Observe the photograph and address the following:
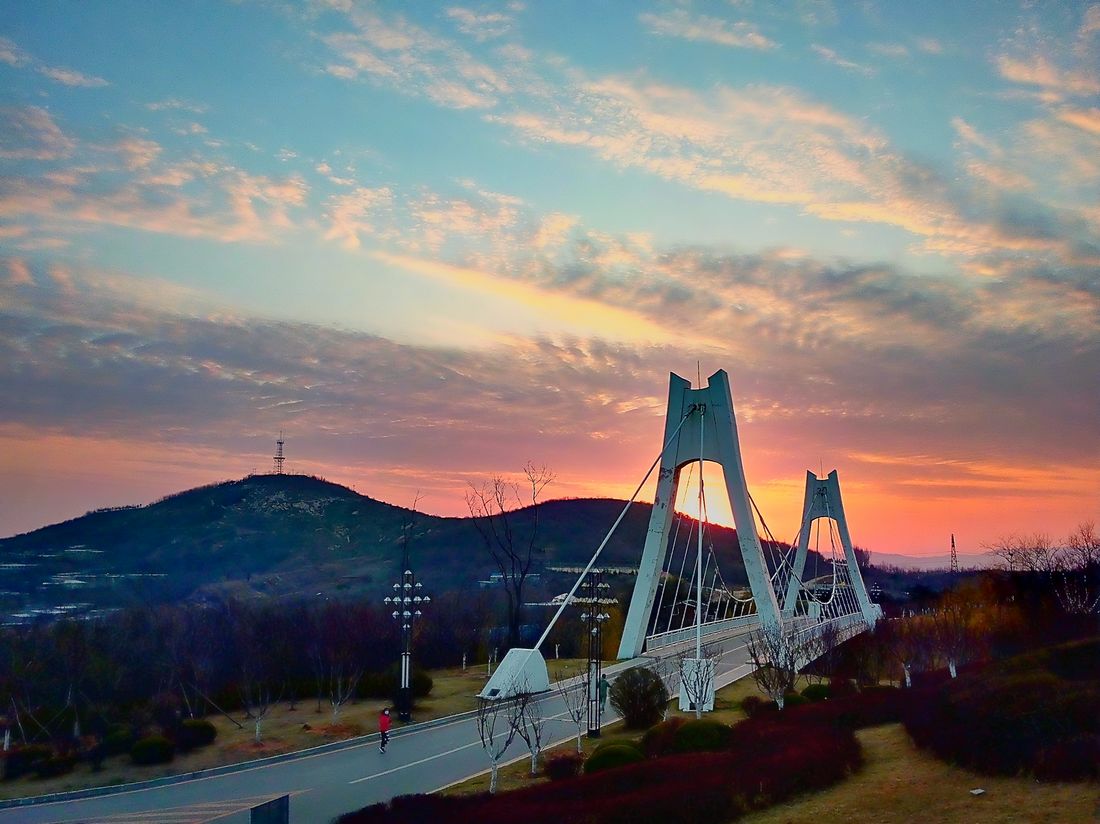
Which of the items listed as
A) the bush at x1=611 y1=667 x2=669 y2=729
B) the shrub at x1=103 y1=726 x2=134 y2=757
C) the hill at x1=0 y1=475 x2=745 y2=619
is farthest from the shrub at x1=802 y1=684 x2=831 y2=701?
the hill at x1=0 y1=475 x2=745 y2=619

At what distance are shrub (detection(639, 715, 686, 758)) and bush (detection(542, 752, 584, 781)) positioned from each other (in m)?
1.40

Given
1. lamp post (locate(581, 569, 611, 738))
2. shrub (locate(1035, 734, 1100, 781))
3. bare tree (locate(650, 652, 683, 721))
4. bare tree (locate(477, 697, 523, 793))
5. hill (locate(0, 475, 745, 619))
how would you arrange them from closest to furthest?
shrub (locate(1035, 734, 1100, 781)), bare tree (locate(477, 697, 523, 793)), lamp post (locate(581, 569, 611, 738)), bare tree (locate(650, 652, 683, 721)), hill (locate(0, 475, 745, 619))

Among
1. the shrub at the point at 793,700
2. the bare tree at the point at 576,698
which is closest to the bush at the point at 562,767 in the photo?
the bare tree at the point at 576,698

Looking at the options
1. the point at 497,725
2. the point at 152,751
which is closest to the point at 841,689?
the point at 497,725

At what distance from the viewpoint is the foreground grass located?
1178cm

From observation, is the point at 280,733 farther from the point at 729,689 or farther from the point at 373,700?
the point at 729,689

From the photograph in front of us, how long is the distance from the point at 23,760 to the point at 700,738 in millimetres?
15022

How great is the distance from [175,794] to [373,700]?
433 inches

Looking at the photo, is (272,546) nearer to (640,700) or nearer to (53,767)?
(53,767)

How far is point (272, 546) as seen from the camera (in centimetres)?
11944

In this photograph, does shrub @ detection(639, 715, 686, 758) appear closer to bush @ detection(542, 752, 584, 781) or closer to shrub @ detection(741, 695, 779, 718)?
bush @ detection(542, 752, 584, 781)

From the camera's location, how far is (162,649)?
127 feet

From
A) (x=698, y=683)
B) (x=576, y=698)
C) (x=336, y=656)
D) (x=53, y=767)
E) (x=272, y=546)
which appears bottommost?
(x=53, y=767)

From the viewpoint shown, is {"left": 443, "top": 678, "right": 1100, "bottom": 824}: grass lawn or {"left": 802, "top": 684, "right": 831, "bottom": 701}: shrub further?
{"left": 802, "top": 684, "right": 831, "bottom": 701}: shrub
